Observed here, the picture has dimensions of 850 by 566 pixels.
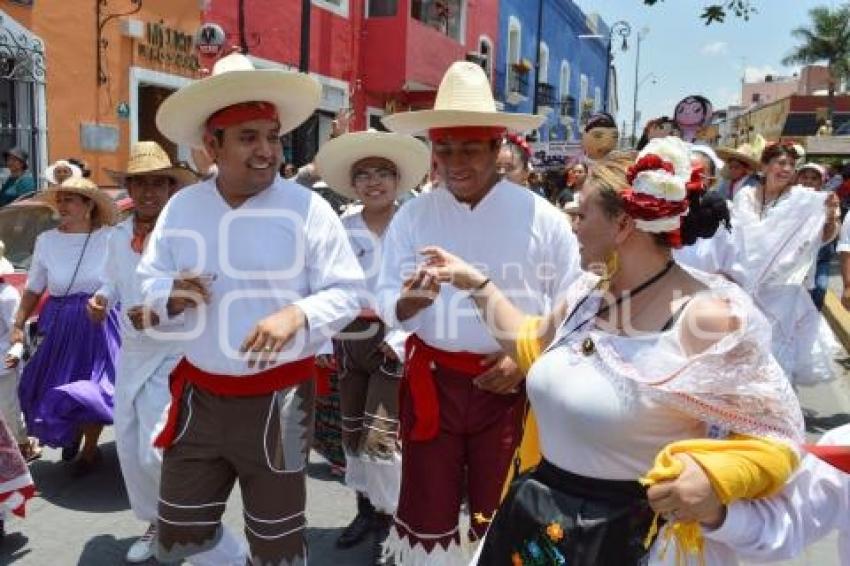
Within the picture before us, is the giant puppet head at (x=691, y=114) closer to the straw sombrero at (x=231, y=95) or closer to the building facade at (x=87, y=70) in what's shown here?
the straw sombrero at (x=231, y=95)

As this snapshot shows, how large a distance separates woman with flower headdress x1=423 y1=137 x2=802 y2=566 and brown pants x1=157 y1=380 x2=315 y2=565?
3.02 feet

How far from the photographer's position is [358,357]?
423cm

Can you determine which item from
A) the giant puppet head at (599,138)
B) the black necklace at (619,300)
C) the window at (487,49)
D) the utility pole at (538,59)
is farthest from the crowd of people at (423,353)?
the utility pole at (538,59)

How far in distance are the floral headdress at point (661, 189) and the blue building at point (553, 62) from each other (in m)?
25.7

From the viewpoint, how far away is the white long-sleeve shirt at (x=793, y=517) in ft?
5.78

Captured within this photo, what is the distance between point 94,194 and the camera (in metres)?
4.75

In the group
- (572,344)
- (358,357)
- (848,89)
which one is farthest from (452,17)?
(848,89)

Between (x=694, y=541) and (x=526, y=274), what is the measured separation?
4.71 ft

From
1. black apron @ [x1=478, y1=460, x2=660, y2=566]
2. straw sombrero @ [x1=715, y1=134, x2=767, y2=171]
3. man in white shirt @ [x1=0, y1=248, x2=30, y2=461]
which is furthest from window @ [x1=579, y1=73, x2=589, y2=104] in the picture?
black apron @ [x1=478, y1=460, x2=660, y2=566]

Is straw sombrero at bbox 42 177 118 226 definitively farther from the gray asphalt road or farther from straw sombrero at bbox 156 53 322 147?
straw sombrero at bbox 156 53 322 147

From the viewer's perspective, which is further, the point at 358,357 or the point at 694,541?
the point at 358,357

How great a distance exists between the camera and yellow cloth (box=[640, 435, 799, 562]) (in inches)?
66.4

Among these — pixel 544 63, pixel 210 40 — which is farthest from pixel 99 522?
pixel 544 63

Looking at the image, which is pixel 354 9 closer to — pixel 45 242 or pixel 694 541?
pixel 45 242
